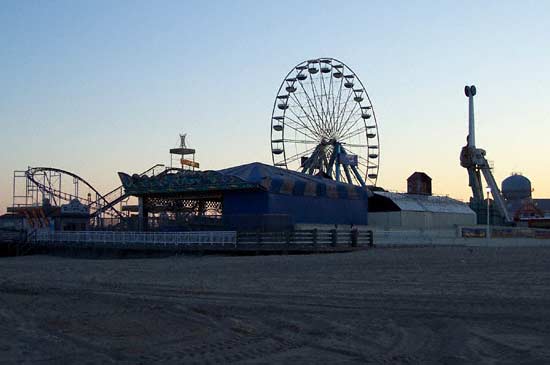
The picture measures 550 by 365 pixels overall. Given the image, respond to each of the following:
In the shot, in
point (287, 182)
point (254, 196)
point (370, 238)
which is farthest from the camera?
point (287, 182)

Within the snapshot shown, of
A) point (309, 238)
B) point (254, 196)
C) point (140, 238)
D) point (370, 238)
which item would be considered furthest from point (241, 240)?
point (254, 196)

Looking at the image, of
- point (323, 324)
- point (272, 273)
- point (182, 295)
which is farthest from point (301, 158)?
point (323, 324)

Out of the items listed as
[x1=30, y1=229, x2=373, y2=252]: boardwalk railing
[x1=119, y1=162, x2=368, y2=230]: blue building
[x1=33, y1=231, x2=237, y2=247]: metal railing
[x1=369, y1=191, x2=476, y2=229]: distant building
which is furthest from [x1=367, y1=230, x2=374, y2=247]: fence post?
[x1=369, y1=191, x2=476, y2=229]: distant building

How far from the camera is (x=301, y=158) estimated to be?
187 ft

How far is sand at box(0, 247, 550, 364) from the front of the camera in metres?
6.97

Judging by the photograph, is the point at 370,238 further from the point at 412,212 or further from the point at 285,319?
the point at 285,319

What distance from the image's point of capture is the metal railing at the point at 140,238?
3179 cm

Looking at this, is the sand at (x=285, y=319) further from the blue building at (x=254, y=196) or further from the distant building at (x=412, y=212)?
the distant building at (x=412, y=212)

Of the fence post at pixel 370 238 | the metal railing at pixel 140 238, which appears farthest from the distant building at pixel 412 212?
the metal railing at pixel 140 238

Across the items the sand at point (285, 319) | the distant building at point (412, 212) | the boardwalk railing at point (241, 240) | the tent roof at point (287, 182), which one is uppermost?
the tent roof at point (287, 182)

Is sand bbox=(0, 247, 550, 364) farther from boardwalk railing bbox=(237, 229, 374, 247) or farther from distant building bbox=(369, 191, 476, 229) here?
distant building bbox=(369, 191, 476, 229)

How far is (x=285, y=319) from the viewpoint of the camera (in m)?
9.32

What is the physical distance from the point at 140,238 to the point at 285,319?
26753mm

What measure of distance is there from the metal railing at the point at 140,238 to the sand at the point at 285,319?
15.4 metres
